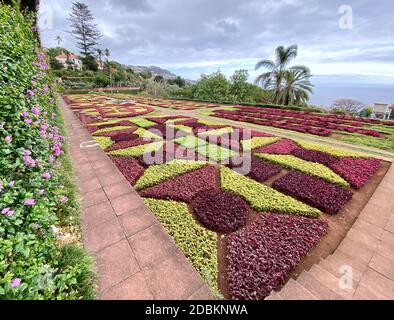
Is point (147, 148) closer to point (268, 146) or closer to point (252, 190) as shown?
point (252, 190)

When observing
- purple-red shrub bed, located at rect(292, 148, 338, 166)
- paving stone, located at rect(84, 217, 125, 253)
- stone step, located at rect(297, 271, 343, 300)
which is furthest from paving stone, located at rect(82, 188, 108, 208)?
purple-red shrub bed, located at rect(292, 148, 338, 166)

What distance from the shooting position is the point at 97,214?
3180mm

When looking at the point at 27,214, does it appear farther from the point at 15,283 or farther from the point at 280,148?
the point at 280,148

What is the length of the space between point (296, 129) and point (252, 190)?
25.8 feet

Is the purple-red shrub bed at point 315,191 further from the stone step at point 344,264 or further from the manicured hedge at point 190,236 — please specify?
the manicured hedge at point 190,236

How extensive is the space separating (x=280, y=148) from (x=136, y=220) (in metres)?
5.77

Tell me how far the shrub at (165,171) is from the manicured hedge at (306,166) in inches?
89.5

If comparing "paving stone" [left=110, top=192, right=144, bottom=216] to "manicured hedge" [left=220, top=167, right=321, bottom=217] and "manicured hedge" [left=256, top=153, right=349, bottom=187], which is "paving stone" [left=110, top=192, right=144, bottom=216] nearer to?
"manicured hedge" [left=220, top=167, right=321, bottom=217]

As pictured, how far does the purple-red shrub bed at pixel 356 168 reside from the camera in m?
4.70

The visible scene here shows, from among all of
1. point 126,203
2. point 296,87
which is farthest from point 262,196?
point 296,87

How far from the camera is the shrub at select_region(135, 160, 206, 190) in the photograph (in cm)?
446

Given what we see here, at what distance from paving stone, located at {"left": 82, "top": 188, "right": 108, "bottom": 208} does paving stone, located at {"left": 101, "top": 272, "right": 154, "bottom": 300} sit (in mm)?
1837
